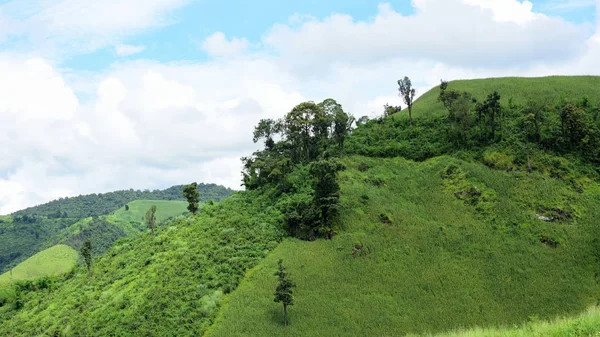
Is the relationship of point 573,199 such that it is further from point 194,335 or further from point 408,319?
point 194,335

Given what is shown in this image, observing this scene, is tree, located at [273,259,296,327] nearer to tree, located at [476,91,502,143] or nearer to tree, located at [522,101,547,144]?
tree, located at [476,91,502,143]

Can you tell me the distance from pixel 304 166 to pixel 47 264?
14975cm

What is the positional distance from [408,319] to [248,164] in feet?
140

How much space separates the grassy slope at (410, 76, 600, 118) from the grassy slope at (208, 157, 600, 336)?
29.5m

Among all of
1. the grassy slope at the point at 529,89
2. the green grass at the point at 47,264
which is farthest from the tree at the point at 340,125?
the green grass at the point at 47,264

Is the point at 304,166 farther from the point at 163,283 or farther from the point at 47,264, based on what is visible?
the point at 47,264

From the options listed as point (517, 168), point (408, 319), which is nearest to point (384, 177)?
point (517, 168)

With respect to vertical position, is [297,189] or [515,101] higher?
[515,101]

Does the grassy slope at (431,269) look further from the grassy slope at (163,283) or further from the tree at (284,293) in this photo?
the grassy slope at (163,283)

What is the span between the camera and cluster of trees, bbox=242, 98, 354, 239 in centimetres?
5281

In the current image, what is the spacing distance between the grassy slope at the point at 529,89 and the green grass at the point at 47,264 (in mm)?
134093

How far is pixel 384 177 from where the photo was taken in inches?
2571

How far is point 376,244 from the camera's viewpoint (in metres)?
49.8

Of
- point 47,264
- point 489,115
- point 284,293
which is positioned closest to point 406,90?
point 489,115
